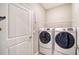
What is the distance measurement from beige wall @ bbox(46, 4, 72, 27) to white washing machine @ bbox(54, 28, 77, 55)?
89mm

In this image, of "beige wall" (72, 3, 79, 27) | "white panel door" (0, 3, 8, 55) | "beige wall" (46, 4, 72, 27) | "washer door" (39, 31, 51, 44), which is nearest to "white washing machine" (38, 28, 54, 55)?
"washer door" (39, 31, 51, 44)

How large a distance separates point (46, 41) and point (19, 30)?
1.50 feet

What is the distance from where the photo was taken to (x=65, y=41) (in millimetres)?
1465

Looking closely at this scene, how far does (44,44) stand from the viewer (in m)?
1.51

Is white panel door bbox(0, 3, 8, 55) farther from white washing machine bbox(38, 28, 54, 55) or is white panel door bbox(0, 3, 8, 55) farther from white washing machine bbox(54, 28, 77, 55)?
white washing machine bbox(54, 28, 77, 55)

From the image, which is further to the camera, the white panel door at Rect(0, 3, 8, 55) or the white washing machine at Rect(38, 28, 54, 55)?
the white washing machine at Rect(38, 28, 54, 55)

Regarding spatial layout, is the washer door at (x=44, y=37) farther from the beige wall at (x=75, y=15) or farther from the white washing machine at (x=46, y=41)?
the beige wall at (x=75, y=15)

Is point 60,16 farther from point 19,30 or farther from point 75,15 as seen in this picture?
point 19,30

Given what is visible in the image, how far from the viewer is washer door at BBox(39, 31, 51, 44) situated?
58.1 inches

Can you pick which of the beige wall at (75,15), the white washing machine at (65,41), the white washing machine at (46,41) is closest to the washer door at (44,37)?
the white washing machine at (46,41)

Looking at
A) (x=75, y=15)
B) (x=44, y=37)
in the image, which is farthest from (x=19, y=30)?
(x=75, y=15)

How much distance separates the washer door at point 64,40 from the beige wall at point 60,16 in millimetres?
158

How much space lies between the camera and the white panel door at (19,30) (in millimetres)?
1344
